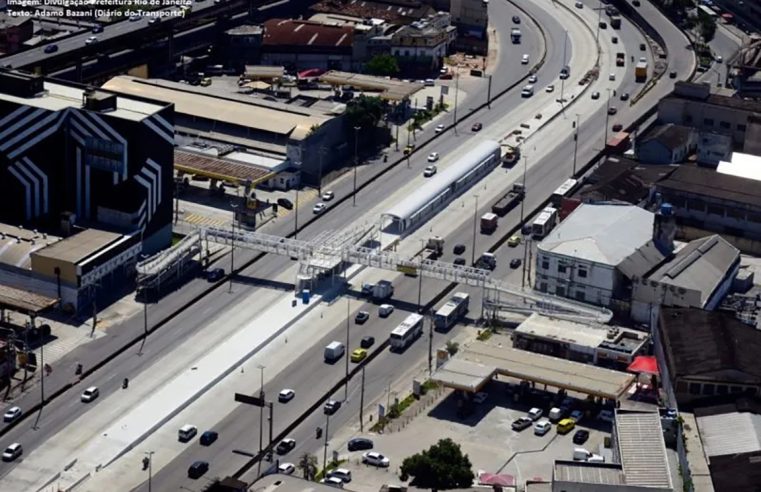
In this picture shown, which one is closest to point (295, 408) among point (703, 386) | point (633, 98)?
point (703, 386)

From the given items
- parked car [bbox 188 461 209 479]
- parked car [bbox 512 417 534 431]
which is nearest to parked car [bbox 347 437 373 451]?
parked car [bbox 188 461 209 479]

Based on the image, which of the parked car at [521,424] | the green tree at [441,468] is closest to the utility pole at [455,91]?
the parked car at [521,424]

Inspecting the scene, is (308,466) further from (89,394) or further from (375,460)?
(89,394)

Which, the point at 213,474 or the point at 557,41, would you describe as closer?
the point at 213,474

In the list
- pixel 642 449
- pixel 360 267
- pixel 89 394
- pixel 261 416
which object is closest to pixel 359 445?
pixel 261 416

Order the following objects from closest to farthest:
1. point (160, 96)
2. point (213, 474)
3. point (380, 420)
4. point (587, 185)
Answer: point (213, 474) < point (380, 420) < point (587, 185) < point (160, 96)

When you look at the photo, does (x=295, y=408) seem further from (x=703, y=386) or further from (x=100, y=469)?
(x=703, y=386)

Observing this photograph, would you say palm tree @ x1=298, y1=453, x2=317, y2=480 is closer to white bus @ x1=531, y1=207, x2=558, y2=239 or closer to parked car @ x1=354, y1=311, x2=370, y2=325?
parked car @ x1=354, y1=311, x2=370, y2=325
